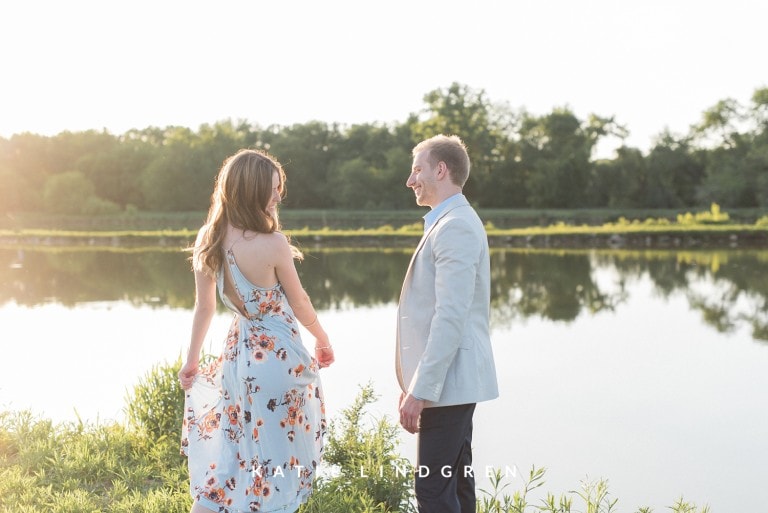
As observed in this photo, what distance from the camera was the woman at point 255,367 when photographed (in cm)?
279

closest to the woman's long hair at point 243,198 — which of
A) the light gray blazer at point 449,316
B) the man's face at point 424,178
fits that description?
the man's face at point 424,178

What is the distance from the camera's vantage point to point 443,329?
2508 millimetres

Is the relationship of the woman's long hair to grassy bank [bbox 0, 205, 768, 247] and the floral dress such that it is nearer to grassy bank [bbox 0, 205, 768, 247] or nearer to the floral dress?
the floral dress

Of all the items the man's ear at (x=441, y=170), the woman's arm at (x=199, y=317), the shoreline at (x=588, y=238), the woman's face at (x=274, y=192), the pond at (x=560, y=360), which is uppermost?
the man's ear at (x=441, y=170)

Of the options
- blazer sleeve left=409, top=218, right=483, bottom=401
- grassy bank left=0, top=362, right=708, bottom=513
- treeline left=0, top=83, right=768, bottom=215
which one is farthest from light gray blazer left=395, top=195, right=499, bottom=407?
treeline left=0, top=83, right=768, bottom=215

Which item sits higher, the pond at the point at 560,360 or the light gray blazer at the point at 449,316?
the light gray blazer at the point at 449,316

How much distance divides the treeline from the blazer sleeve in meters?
39.9

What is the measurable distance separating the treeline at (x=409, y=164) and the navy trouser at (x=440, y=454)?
39.9 m

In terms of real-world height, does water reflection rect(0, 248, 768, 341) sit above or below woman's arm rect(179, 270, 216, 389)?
below

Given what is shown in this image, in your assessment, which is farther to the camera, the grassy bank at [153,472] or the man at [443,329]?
the grassy bank at [153,472]

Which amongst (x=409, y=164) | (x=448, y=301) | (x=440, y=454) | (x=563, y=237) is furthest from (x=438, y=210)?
(x=409, y=164)

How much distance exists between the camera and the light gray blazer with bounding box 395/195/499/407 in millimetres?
2510

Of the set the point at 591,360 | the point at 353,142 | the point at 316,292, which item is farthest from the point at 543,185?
the point at 591,360

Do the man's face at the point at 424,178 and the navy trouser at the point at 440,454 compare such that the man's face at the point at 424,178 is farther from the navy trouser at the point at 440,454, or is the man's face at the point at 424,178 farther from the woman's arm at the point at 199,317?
the woman's arm at the point at 199,317
